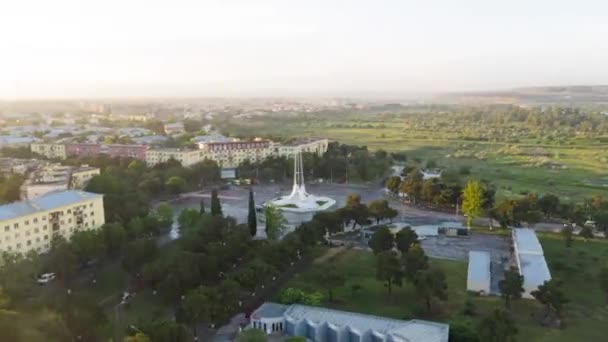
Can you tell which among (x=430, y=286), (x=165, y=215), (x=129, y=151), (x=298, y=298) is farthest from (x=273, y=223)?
(x=129, y=151)

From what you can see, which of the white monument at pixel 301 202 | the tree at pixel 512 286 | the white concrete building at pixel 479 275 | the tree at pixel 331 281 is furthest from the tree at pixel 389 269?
the white monument at pixel 301 202

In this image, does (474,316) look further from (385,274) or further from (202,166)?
(202,166)

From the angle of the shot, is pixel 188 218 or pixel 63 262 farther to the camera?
pixel 188 218

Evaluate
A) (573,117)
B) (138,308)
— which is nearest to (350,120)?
(573,117)

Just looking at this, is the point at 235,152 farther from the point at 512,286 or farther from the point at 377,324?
the point at 377,324

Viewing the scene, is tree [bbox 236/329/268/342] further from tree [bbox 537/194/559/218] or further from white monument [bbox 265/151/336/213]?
tree [bbox 537/194/559/218]
